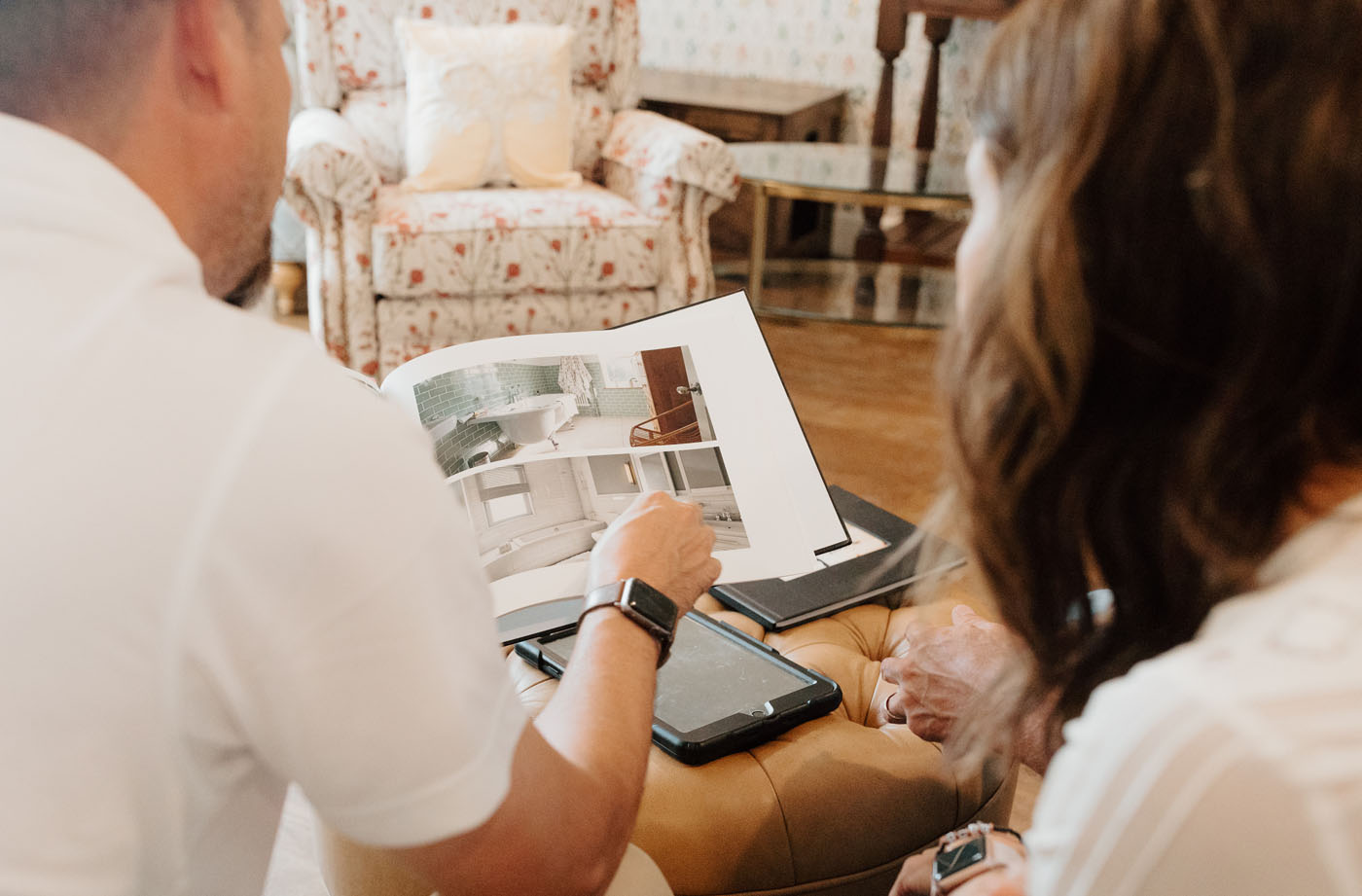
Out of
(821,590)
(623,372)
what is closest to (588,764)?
(623,372)

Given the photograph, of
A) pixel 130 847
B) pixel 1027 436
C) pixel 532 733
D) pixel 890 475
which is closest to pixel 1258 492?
pixel 1027 436

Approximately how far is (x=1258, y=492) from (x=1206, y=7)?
20 centimetres

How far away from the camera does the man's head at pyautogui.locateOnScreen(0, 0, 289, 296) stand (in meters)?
0.52

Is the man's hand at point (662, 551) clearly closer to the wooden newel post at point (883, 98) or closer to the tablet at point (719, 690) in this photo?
the tablet at point (719, 690)

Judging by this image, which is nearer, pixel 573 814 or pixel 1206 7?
pixel 1206 7

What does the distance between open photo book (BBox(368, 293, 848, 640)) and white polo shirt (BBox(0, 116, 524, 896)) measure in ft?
1.59

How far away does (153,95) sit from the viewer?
56cm

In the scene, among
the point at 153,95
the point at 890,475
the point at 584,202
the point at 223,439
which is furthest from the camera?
the point at 584,202

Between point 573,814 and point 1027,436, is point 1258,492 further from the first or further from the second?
point 573,814

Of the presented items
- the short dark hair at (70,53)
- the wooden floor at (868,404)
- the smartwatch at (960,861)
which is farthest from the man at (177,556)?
the wooden floor at (868,404)

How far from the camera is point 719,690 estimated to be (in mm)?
1112

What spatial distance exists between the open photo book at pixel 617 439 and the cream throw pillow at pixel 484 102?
186cm

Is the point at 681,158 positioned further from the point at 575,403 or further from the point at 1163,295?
the point at 1163,295

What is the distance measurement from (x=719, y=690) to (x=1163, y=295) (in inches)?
27.9
